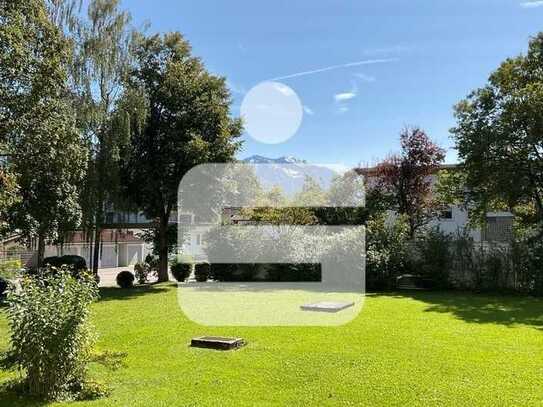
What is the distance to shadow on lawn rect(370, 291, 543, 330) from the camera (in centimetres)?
1055

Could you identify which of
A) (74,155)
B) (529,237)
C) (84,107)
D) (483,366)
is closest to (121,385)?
(483,366)

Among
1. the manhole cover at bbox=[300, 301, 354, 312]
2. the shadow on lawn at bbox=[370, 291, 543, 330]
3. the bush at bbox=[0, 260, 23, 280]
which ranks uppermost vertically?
the bush at bbox=[0, 260, 23, 280]

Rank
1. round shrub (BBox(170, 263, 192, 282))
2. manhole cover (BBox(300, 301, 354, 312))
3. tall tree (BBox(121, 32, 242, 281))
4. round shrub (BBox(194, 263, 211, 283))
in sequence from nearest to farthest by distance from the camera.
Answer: manhole cover (BBox(300, 301, 354, 312)) → tall tree (BBox(121, 32, 242, 281)) → round shrub (BBox(170, 263, 192, 282)) → round shrub (BBox(194, 263, 211, 283))

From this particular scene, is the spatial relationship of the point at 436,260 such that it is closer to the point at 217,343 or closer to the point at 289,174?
the point at 217,343

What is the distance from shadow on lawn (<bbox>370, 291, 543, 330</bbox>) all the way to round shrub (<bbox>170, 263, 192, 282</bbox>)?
8.80 metres

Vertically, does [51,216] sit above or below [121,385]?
above

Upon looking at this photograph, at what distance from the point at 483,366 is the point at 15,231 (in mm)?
13838

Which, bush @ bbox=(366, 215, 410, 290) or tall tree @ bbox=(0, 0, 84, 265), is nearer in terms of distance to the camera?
tall tree @ bbox=(0, 0, 84, 265)

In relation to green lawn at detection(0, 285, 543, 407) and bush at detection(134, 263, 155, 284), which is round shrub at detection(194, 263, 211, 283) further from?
green lawn at detection(0, 285, 543, 407)

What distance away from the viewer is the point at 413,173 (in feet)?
73.7

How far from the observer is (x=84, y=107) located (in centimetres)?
1670

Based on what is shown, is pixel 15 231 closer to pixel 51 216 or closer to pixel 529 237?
pixel 51 216

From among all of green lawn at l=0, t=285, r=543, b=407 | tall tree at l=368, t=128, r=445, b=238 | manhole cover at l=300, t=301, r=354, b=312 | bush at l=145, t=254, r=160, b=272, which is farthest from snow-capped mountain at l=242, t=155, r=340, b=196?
green lawn at l=0, t=285, r=543, b=407

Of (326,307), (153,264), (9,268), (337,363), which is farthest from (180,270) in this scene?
(9,268)
